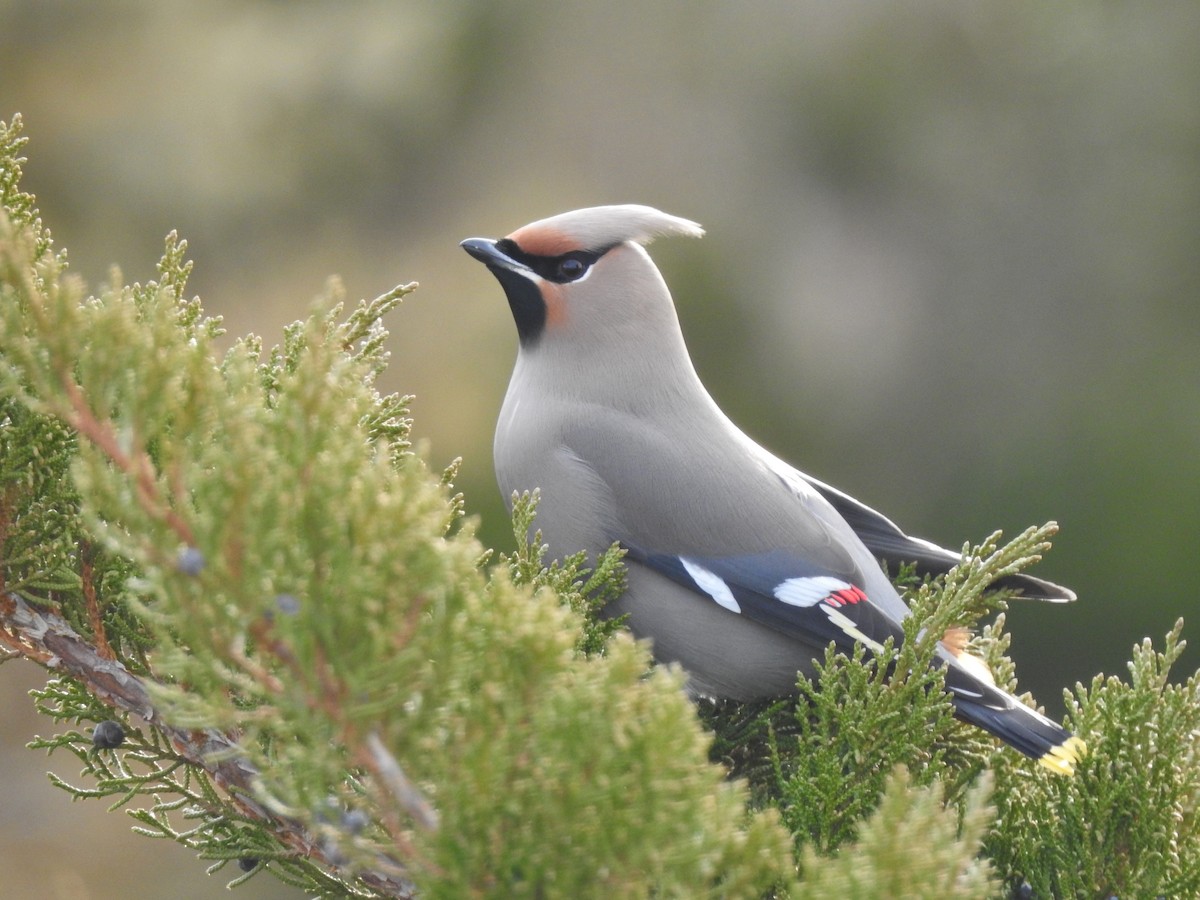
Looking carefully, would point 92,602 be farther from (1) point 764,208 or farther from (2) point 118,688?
(1) point 764,208

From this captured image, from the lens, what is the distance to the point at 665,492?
217cm

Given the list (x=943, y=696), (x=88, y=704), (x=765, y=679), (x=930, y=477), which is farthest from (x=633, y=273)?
(x=930, y=477)

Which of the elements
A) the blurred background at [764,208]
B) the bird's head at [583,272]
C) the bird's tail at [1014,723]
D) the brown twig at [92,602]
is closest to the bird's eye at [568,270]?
the bird's head at [583,272]

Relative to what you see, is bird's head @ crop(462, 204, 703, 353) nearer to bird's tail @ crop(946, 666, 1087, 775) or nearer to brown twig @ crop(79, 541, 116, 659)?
bird's tail @ crop(946, 666, 1087, 775)


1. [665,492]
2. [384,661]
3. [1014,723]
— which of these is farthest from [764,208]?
[384,661]

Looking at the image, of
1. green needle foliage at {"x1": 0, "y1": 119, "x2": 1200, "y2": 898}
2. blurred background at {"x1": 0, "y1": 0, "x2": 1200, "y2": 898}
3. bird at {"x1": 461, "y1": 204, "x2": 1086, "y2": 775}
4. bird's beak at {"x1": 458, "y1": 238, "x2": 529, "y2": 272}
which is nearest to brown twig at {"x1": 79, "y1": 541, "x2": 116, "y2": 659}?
green needle foliage at {"x1": 0, "y1": 119, "x2": 1200, "y2": 898}

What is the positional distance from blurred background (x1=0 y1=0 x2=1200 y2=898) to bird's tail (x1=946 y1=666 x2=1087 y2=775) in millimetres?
3725

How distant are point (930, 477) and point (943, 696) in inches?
187

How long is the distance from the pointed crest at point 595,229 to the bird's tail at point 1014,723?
95cm

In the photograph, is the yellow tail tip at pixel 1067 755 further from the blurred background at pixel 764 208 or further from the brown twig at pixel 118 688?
the blurred background at pixel 764 208

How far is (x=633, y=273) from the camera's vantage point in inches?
93.7

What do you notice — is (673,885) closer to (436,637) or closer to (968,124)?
(436,637)

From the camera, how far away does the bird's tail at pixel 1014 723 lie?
5.32 ft

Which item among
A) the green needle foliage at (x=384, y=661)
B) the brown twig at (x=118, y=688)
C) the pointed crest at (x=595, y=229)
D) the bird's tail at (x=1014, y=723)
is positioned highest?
the pointed crest at (x=595, y=229)
